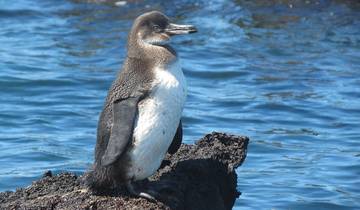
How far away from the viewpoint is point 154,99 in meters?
7.29

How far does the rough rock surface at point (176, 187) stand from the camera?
23.3ft

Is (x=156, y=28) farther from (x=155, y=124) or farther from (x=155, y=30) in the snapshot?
(x=155, y=124)

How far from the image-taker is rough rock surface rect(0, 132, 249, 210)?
709cm

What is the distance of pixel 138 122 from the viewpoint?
728 cm

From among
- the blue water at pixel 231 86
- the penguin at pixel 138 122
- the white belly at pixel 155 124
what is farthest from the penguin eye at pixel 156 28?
the blue water at pixel 231 86

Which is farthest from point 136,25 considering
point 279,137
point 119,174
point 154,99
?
point 279,137

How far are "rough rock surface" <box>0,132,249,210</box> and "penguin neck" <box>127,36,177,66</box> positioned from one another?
2.60 feet

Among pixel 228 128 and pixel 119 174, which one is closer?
pixel 119 174

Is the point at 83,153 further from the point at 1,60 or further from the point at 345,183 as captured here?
the point at 1,60

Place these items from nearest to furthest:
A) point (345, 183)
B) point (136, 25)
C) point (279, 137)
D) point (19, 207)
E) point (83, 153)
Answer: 1. point (19, 207)
2. point (136, 25)
3. point (345, 183)
4. point (83, 153)
5. point (279, 137)

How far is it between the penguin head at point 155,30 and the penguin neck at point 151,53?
0.04 meters

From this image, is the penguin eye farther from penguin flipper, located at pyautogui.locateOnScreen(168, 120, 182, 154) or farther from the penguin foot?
the penguin foot

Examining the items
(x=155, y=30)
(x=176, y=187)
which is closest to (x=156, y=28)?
(x=155, y=30)

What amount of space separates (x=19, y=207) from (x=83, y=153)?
4.22 m
